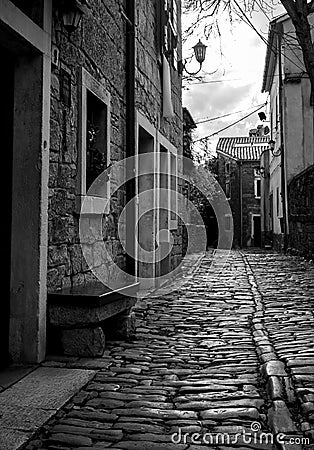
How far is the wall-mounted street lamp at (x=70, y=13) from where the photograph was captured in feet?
14.7

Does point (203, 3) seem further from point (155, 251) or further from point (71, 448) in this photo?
point (71, 448)

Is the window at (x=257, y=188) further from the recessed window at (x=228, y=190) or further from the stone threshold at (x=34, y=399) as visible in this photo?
the stone threshold at (x=34, y=399)

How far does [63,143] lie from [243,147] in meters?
35.1

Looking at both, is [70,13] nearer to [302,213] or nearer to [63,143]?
[63,143]

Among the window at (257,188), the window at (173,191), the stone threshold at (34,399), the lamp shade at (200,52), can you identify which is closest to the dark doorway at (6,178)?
the stone threshold at (34,399)

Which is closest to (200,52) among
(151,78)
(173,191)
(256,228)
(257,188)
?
(173,191)

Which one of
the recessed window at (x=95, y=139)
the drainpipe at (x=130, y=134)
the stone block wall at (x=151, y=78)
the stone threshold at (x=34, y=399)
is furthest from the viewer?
the stone block wall at (x=151, y=78)

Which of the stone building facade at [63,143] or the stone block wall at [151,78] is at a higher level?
the stone block wall at [151,78]

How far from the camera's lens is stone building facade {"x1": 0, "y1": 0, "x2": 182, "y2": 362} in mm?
4066

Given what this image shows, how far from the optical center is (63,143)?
4.61m

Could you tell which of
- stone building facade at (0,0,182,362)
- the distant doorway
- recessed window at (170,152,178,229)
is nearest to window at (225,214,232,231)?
the distant doorway

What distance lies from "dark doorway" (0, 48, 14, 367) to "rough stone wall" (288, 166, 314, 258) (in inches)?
389

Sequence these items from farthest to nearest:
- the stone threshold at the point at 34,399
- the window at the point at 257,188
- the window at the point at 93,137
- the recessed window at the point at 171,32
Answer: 1. the window at the point at 257,188
2. the recessed window at the point at 171,32
3. the window at the point at 93,137
4. the stone threshold at the point at 34,399

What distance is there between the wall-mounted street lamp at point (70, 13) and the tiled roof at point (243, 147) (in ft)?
101
